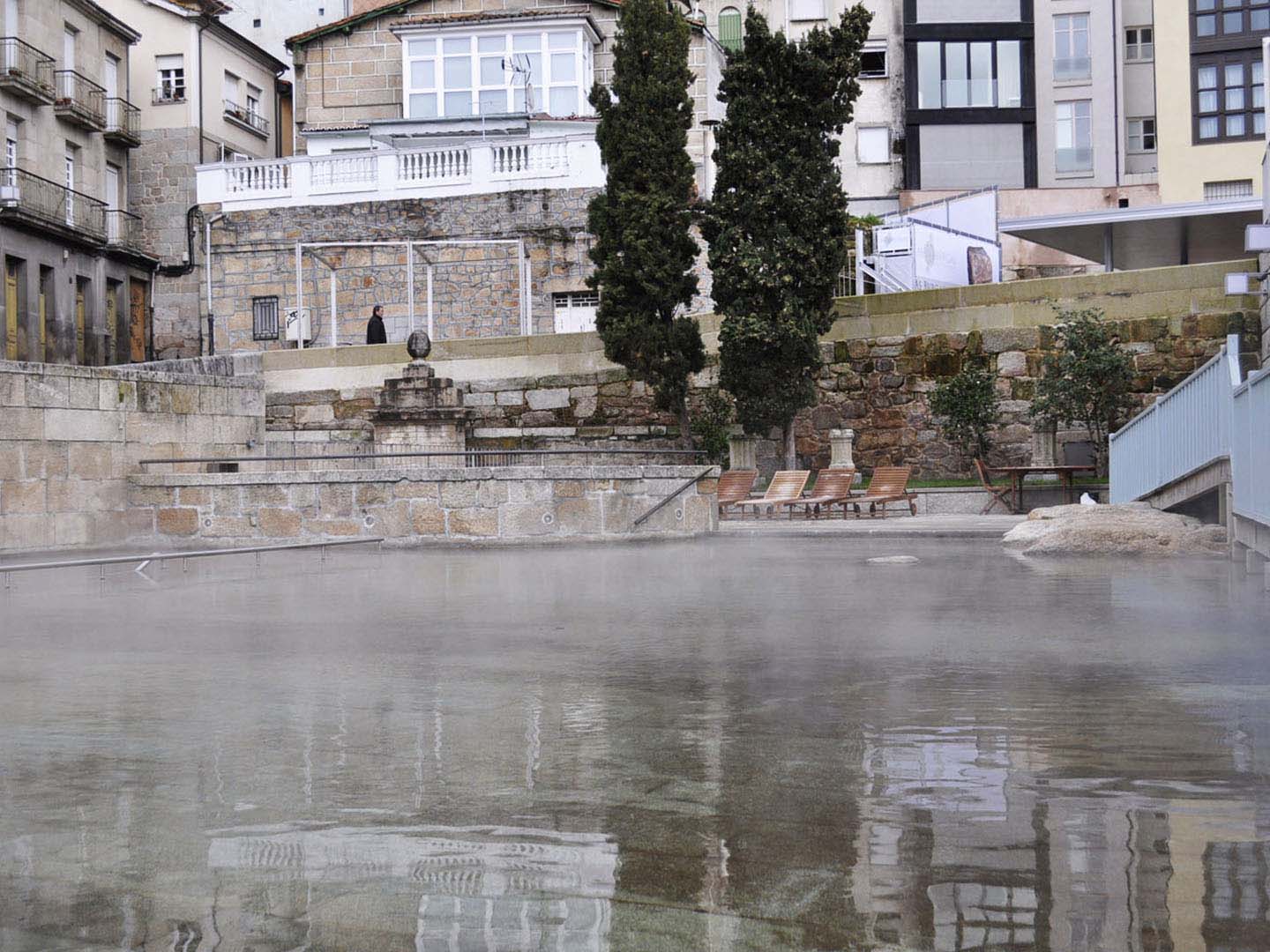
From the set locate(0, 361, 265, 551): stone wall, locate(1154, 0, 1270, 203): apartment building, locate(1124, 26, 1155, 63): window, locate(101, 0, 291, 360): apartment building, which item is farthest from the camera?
locate(1124, 26, 1155, 63): window

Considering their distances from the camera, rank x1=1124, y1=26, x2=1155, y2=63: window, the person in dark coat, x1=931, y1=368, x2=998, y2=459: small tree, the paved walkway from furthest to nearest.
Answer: x1=1124, y1=26, x2=1155, y2=63: window
the person in dark coat
x1=931, y1=368, x2=998, y2=459: small tree
the paved walkway

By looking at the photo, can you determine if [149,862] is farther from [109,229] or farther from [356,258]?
[109,229]

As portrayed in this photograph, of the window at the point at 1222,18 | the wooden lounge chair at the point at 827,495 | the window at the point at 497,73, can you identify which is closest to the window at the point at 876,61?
the window at the point at 1222,18

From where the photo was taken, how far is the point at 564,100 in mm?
36281

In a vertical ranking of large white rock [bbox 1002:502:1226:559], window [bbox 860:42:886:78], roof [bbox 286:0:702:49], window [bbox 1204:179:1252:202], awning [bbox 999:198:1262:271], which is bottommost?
large white rock [bbox 1002:502:1226:559]

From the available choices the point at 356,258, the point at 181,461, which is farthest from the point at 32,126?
the point at 181,461

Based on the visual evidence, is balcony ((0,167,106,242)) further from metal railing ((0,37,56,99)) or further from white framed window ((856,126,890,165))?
white framed window ((856,126,890,165))

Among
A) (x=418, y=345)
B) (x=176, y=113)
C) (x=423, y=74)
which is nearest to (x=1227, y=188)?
(x=423, y=74)

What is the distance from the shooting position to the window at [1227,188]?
41.8 m

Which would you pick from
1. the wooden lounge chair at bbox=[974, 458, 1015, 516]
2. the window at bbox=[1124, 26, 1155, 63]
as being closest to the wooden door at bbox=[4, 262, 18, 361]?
the wooden lounge chair at bbox=[974, 458, 1015, 516]

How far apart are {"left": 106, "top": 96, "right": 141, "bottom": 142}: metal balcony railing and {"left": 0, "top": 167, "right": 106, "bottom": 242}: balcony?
2132 millimetres

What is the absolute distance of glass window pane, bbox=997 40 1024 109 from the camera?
44.8 meters

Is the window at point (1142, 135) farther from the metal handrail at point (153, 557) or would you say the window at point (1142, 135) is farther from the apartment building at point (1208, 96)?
the metal handrail at point (153, 557)

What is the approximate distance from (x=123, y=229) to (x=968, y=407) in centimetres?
2459
